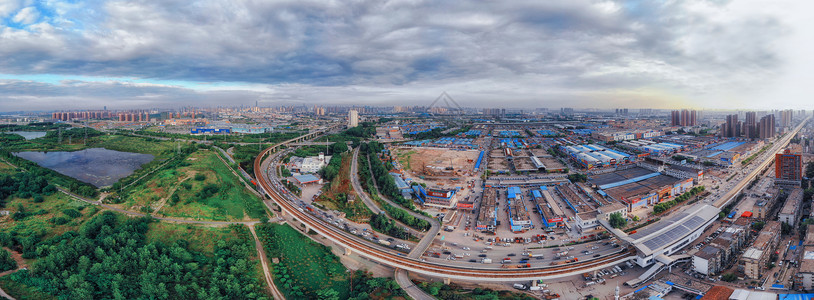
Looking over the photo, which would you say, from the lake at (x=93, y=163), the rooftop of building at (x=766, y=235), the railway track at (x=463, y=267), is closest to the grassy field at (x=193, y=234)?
the railway track at (x=463, y=267)

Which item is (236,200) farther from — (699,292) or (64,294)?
(699,292)

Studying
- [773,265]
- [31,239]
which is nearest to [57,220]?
[31,239]

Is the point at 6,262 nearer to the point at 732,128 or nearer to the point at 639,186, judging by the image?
the point at 639,186

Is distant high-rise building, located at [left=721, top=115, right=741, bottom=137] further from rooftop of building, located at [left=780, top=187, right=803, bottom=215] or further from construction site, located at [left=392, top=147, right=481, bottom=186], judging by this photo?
construction site, located at [left=392, top=147, right=481, bottom=186]

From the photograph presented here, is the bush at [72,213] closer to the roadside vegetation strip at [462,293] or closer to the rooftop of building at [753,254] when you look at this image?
the roadside vegetation strip at [462,293]

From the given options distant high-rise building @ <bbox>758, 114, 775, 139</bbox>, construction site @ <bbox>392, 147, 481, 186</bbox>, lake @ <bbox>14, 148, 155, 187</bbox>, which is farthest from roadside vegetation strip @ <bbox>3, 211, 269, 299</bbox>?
distant high-rise building @ <bbox>758, 114, 775, 139</bbox>

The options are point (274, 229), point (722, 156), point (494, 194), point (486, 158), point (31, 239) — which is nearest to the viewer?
point (31, 239)
